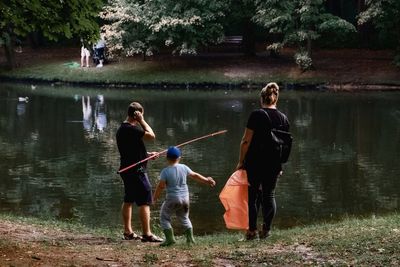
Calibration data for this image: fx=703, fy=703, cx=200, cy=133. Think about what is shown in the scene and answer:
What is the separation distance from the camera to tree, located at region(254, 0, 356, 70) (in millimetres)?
35188

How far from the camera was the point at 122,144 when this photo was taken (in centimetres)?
827

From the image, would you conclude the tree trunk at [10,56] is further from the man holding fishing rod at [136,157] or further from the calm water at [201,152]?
the man holding fishing rod at [136,157]

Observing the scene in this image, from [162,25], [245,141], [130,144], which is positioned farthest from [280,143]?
[162,25]

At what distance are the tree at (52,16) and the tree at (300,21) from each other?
27.2 meters

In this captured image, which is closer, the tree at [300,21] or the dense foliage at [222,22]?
the tree at [300,21]

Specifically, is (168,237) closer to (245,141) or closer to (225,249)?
(225,249)

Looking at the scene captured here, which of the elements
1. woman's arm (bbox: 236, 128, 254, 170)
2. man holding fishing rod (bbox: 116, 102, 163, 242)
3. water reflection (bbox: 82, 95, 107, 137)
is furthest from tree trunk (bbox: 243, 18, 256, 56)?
woman's arm (bbox: 236, 128, 254, 170)

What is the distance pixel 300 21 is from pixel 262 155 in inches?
1152

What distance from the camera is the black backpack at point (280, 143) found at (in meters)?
7.82

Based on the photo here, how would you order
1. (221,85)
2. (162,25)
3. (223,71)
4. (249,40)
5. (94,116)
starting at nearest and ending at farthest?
1. (94,116)
2. (221,85)
3. (162,25)
4. (223,71)
5. (249,40)

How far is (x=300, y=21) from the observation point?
119ft

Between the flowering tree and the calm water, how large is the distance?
622 cm

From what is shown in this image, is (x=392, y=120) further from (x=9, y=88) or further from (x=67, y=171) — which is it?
(x=9, y=88)

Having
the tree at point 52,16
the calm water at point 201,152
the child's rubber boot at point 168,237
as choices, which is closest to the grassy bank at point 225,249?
the child's rubber boot at point 168,237
